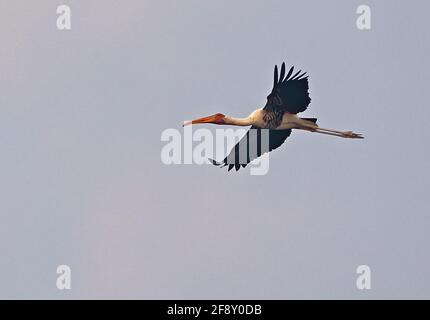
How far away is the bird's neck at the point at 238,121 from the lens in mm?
63250

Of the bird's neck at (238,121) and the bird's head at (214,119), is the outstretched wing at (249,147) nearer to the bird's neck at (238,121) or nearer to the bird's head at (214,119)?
the bird's neck at (238,121)

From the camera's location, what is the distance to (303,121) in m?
63.4

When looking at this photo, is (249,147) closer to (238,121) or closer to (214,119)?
(238,121)

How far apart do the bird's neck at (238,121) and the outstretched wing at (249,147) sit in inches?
24.8

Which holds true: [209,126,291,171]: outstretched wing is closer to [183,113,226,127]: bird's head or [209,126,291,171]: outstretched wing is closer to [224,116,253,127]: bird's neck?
[224,116,253,127]: bird's neck

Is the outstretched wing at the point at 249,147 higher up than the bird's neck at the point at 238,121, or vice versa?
the bird's neck at the point at 238,121

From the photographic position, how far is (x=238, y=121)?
63.7 metres

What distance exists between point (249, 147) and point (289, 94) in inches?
141

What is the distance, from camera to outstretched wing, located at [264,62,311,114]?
60844mm

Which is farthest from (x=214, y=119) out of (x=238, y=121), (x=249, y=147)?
(x=249, y=147)

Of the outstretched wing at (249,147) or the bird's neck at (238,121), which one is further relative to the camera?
the outstretched wing at (249,147)
